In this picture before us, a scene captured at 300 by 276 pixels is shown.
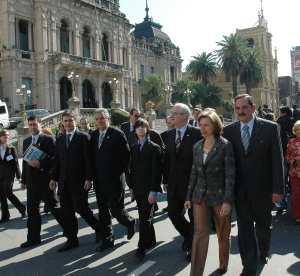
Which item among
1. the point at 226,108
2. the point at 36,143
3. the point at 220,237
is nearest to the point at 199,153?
the point at 220,237

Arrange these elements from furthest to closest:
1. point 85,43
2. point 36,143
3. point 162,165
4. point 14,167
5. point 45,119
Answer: point 85,43 → point 45,119 → point 14,167 → point 36,143 → point 162,165

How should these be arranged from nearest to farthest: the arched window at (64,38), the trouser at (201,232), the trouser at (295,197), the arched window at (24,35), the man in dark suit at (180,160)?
1. the trouser at (201,232)
2. the man in dark suit at (180,160)
3. the trouser at (295,197)
4. the arched window at (24,35)
5. the arched window at (64,38)

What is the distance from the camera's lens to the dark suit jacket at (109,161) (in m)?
6.72

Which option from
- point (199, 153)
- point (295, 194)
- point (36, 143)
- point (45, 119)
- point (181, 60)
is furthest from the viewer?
point (181, 60)

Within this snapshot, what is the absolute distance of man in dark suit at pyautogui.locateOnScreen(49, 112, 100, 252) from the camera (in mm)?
6859

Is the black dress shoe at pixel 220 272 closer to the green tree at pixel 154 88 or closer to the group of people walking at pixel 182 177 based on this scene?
the group of people walking at pixel 182 177

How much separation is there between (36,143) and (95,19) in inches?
1788

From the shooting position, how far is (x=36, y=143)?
7629 millimetres

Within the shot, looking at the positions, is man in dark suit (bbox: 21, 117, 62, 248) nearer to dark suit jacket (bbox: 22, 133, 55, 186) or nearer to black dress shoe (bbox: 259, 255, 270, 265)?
dark suit jacket (bbox: 22, 133, 55, 186)

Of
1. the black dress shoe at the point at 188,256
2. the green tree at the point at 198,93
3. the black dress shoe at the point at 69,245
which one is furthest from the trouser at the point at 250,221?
the green tree at the point at 198,93

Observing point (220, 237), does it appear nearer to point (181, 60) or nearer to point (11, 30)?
point (11, 30)

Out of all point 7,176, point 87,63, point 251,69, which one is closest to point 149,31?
point 251,69

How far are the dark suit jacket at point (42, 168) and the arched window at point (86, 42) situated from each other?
44.0 m

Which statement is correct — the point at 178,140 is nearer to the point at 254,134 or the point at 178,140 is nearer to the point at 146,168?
the point at 146,168
